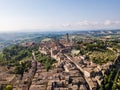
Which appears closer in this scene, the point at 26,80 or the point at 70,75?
the point at 26,80

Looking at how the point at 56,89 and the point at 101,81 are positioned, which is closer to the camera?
the point at 56,89

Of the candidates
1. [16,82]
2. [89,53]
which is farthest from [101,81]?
[89,53]

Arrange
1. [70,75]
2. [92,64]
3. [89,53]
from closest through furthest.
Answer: [70,75]
[92,64]
[89,53]

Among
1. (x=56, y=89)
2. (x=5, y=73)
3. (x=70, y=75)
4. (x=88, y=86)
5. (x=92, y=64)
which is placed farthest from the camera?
(x=92, y=64)

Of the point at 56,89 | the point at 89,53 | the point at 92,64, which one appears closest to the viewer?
the point at 56,89

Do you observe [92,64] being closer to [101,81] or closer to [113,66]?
[113,66]

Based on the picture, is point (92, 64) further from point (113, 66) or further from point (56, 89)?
point (56, 89)

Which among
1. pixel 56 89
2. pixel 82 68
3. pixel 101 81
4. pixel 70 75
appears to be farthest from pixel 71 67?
pixel 56 89

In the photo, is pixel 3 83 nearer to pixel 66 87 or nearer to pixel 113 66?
pixel 66 87

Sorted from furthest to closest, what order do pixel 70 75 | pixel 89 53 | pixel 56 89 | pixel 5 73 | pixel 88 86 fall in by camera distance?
pixel 89 53
pixel 5 73
pixel 70 75
pixel 88 86
pixel 56 89
